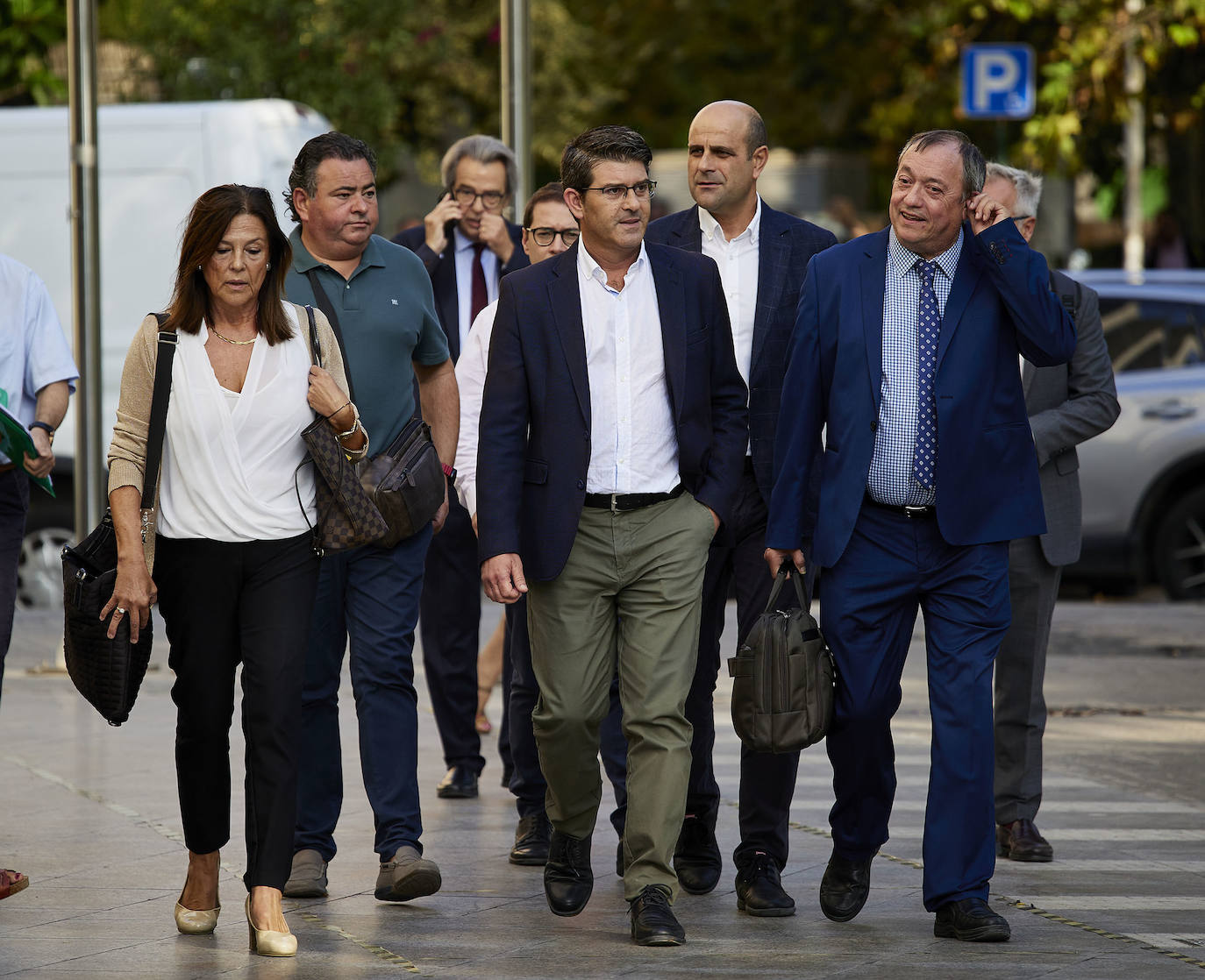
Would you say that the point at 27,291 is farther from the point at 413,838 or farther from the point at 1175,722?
the point at 1175,722

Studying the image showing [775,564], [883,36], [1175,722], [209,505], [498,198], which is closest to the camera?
[209,505]

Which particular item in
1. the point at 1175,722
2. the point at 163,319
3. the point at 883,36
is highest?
the point at 883,36

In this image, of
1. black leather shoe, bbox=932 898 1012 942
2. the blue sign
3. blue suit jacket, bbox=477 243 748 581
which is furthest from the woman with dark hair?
the blue sign

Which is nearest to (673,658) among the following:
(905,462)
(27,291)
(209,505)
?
(905,462)

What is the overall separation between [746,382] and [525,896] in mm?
1673

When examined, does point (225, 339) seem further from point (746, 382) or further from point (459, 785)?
point (459, 785)

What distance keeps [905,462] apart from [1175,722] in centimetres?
424

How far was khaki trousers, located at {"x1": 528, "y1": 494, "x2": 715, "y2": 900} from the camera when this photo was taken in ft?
19.4

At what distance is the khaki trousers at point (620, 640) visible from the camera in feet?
19.4

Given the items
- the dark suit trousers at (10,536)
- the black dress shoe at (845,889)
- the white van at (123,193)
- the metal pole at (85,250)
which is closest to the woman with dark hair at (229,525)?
the dark suit trousers at (10,536)

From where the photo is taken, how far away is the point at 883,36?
27.8 metres

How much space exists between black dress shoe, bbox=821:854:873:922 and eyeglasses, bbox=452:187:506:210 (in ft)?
10.6

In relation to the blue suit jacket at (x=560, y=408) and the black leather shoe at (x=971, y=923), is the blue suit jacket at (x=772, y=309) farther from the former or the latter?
the black leather shoe at (x=971, y=923)

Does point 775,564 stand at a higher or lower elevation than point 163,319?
lower
